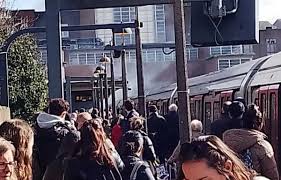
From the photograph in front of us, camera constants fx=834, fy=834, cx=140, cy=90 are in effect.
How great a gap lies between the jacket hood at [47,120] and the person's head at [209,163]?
4909mm

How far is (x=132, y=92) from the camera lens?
5828cm

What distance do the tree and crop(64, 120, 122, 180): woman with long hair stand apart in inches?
698

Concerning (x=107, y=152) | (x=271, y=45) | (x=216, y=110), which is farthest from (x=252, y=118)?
(x=271, y=45)

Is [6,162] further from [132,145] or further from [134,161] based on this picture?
[132,145]

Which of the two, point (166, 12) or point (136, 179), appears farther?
point (166, 12)

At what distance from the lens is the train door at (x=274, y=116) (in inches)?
585

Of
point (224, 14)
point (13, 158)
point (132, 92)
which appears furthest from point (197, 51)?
point (13, 158)

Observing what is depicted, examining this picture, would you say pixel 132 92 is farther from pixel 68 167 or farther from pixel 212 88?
pixel 68 167

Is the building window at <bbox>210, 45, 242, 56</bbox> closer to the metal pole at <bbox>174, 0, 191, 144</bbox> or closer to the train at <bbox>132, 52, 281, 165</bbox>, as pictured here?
the train at <bbox>132, 52, 281, 165</bbox>

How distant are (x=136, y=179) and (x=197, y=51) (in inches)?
3136

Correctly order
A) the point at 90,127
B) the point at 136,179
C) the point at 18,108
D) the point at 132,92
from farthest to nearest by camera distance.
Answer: the point at 132,92, the point at 18,108, the point at 136,179, the point at 90,127

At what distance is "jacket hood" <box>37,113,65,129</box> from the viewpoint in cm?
920

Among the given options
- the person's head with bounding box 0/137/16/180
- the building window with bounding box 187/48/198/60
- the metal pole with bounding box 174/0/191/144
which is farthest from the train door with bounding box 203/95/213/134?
the building window with bounding box 187/48/198/60

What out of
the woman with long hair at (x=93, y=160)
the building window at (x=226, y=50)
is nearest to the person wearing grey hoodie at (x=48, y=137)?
the woman with long hair at (x=93, y=160)
